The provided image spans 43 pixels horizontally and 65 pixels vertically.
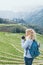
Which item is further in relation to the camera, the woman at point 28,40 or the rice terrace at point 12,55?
the rice terrace at point 12,55

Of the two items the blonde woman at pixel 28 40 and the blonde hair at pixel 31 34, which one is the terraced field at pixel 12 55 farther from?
the blonde hair at pixel 31 34

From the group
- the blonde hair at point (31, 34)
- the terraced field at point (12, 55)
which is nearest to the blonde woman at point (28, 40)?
the blonde hair at point (31, 34)

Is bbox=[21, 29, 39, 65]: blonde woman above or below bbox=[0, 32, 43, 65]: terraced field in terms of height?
above

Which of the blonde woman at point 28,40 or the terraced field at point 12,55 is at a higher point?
the blonde woman at point 28,40

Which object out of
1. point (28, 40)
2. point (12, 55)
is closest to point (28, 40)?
point (28, 40)

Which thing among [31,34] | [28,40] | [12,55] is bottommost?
[12,55]

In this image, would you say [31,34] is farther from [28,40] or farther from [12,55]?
[12,55]

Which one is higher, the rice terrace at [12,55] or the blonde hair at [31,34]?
the blonde hair at [31,34]

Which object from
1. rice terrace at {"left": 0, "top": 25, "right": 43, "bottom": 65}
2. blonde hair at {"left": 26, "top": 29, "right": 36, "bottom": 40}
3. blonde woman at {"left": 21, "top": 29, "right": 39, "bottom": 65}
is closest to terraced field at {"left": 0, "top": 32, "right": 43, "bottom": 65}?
rice terrace at {"left": 0, "top": 25, "right": 43, "bottom": 65}

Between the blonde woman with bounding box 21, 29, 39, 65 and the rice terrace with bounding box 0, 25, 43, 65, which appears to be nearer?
the blonde woman with bounding box 21, 29, 39, 65

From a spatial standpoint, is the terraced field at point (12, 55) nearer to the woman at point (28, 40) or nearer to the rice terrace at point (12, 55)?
the rice terrace at point (12, 55)

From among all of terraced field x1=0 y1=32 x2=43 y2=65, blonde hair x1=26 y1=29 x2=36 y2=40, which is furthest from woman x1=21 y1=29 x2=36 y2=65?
terraced field x1=0 y1=32 x2=43 y2=65

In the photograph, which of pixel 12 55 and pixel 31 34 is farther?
pixel 12 55

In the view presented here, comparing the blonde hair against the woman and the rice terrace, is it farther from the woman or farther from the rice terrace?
the rice terrace
